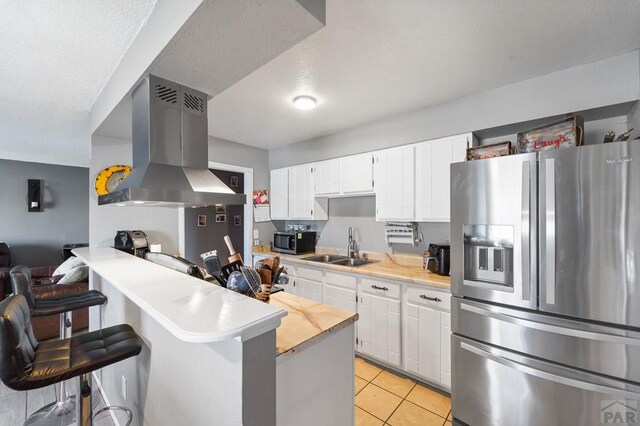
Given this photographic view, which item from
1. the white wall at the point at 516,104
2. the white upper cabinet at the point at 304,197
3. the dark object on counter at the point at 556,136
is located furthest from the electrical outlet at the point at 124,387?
the dark object on counter at the point at 556,136

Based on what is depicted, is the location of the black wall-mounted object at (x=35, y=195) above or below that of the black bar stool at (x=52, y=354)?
above

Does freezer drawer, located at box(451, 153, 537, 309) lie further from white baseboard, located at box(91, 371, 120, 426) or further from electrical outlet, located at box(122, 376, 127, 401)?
white baseboard, located at box(91, 371, 120, 426)

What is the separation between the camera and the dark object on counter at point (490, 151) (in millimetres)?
1975

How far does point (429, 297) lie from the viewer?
215cm

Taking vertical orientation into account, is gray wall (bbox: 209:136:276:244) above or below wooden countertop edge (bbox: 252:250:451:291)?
above

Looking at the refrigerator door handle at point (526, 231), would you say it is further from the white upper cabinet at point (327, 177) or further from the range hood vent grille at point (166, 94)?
the range hood vent grille at point (166, 94)

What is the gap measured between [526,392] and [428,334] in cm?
69

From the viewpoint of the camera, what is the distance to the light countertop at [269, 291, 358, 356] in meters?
1.01

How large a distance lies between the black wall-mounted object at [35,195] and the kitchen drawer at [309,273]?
18.1 ft

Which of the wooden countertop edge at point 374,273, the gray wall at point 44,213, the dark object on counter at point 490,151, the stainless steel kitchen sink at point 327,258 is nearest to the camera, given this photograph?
the dark object on counter at point 490,151

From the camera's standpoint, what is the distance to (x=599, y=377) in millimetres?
1350

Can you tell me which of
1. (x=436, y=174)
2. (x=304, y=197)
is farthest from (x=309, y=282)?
(x=436, y=174)

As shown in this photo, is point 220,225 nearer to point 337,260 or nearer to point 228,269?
point 337,260

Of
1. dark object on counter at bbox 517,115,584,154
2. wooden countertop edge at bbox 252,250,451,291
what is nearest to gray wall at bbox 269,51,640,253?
dark object on counter at bbox 517,115,584,154
